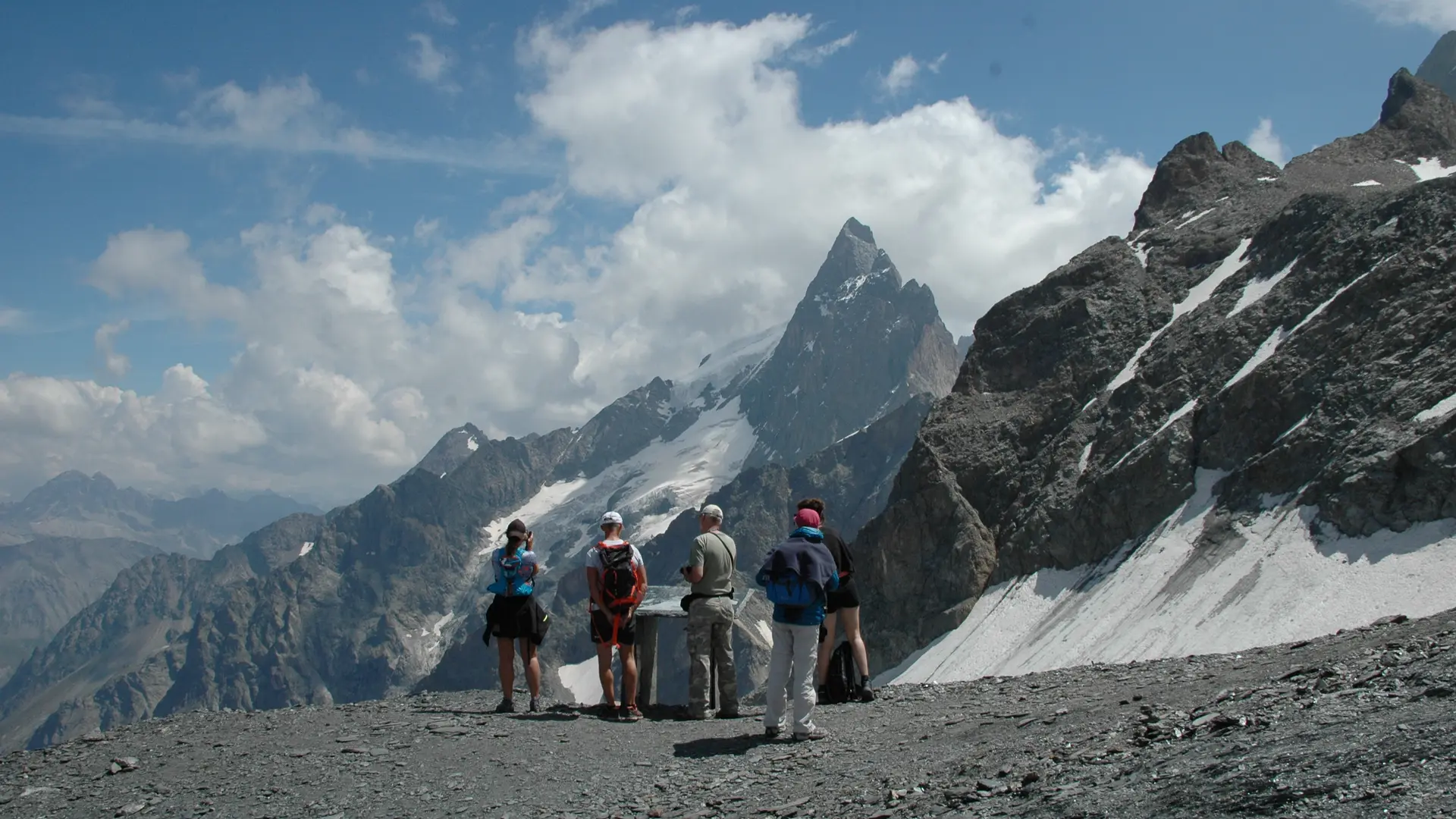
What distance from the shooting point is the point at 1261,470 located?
54656mm

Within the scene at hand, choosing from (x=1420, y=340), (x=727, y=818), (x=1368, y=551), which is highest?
(x=1420, y=340)

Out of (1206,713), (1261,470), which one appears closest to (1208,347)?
(1261,470)

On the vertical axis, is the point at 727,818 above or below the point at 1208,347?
below

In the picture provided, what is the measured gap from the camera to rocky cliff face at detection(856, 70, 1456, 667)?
172ft

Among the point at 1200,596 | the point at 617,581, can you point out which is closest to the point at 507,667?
the point at 617,581

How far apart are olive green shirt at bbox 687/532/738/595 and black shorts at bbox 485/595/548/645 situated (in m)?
2.82

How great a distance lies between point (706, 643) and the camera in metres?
15.6

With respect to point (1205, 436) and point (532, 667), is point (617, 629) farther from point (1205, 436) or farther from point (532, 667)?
point (1205, 436)

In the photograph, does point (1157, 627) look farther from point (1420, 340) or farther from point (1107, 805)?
point (1107, 805)

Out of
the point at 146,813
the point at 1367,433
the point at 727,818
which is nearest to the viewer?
the point at 727,818

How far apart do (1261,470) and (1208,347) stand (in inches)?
516

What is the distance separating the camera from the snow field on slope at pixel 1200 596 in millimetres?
41938

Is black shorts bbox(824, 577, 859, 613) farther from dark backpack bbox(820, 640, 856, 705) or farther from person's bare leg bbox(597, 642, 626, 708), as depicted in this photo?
person's bare leg bbox(597, 642, 626, 708)

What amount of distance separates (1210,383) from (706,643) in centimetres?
5529
